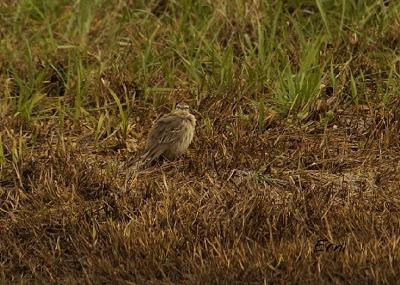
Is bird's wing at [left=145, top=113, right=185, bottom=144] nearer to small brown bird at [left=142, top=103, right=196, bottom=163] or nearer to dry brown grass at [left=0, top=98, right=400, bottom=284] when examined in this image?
small brown bird at [left=142, top=103, right=196, bottom=163]

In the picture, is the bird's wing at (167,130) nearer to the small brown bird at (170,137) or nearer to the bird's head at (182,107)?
the small brown bird at (170,137)

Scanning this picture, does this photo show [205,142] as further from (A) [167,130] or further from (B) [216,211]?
(B) [216,211]

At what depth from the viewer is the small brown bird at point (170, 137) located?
7.63m

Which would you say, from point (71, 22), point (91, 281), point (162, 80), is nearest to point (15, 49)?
point (71, 22)

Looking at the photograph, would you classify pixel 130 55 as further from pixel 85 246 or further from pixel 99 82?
pixel 85 246

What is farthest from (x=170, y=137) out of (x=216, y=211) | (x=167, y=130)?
(x=216, y=211)

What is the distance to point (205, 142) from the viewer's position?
7.85 meters

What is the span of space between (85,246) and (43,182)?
725 millimetres

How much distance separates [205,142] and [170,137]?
1.04ft

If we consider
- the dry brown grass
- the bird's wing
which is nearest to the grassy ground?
the dry brown grass

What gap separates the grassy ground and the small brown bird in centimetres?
10

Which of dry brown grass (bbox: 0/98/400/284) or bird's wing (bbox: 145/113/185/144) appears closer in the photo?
dry brown grass (bbox: 0/98/400/284)

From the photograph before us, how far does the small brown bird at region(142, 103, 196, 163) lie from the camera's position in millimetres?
7633

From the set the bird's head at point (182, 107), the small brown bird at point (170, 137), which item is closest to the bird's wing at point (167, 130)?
the small brown bird at point (170, 137)
